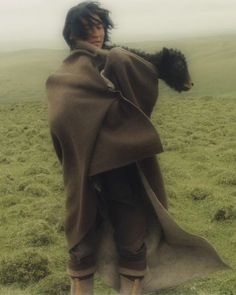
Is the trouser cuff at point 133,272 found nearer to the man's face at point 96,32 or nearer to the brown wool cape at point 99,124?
the brown wool cape at point 99,124

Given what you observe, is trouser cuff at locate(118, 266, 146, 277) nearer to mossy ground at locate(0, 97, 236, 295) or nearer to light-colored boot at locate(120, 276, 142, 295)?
light-colored boot at locate(120, 276, 142, 295)

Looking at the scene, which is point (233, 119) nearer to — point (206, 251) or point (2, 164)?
point (2, 164)

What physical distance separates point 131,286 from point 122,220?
41 centimetres

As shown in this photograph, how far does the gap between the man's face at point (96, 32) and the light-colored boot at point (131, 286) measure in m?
1.40

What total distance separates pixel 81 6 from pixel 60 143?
0.78 m

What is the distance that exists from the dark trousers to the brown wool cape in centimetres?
6

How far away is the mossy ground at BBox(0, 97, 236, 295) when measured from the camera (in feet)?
15.9

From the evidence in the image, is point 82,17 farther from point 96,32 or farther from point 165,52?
point 165,52

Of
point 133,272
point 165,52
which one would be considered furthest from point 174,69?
point 133,272

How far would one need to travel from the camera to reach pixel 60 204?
738 cm

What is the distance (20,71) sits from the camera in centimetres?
6538

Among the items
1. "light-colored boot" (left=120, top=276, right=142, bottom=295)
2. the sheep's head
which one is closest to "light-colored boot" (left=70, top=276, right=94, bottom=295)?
"light-colored boot" (left=120, top=276, right=142, bottom=295)

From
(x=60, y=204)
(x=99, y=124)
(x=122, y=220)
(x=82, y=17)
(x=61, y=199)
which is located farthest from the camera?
(x=61, y=199)

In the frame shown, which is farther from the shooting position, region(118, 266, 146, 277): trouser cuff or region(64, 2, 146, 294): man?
region(118, 266, 146, 277): trouser cuff
